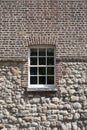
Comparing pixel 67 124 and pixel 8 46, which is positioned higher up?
pixel 8 46

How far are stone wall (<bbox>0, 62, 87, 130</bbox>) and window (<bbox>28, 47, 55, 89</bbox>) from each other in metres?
0.42

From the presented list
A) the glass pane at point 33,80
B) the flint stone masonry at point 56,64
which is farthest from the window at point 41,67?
the flint stone masonry at point 56,64

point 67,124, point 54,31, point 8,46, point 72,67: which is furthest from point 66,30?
point 67,124

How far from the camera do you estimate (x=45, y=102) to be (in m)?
13.1

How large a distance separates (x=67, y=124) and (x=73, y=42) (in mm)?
3093

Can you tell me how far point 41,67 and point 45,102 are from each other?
1.38 meters

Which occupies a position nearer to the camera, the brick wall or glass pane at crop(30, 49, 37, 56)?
the brick wall

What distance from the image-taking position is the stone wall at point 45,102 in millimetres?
13031

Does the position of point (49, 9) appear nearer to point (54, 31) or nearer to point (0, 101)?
point (54, 31)

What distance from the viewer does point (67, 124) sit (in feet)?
42.8

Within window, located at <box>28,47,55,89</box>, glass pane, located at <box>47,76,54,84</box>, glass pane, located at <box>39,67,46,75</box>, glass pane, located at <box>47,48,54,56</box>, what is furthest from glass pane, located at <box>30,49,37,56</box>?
glass pane, located at <box>47,76,54,84</box>

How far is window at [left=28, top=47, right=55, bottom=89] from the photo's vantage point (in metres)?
13.4

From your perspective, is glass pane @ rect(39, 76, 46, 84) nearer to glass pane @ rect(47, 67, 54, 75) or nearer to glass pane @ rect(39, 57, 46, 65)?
glass pane @ rect(47, 67, 54, 75)

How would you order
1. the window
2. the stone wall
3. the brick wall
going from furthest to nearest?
the window → the brick wall → the stone wall
